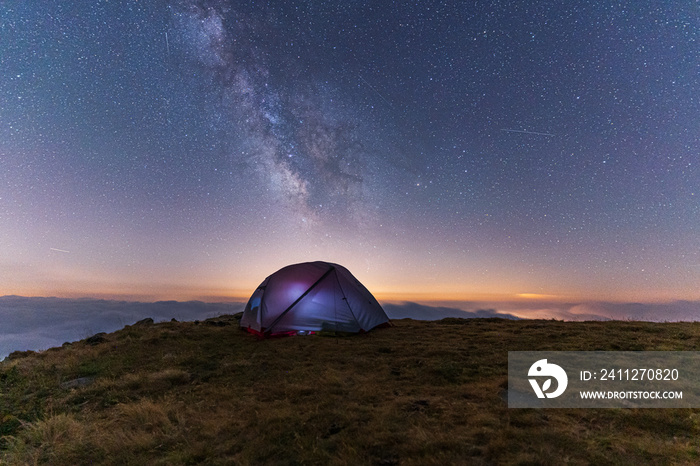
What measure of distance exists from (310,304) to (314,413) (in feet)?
26.6

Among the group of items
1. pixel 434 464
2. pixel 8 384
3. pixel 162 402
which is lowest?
pixel 8 384

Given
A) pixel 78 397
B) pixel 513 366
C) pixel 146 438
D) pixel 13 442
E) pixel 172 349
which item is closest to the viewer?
pixel 146 438

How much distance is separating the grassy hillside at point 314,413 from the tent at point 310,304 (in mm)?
2414

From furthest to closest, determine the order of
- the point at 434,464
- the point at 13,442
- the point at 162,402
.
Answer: the point at 162,402
the point at 13,442
the point at 434,464

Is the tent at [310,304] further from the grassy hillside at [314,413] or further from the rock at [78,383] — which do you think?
the rock at [78,383]

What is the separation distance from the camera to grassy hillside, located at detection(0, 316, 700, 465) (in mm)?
4129

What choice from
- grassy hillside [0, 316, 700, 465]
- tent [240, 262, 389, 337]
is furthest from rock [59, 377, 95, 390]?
tent [240, 262, 389, 337]

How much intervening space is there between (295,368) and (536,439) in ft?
18.8

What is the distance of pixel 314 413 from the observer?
5250 millimetres

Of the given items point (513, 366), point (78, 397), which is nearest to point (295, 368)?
point (78, 397)

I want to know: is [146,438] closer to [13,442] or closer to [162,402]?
[162,402]

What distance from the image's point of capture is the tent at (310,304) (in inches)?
513

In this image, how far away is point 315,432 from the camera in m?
4.70

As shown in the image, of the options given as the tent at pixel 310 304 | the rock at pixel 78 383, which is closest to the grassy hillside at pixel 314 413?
the rock at pixel 78 383
